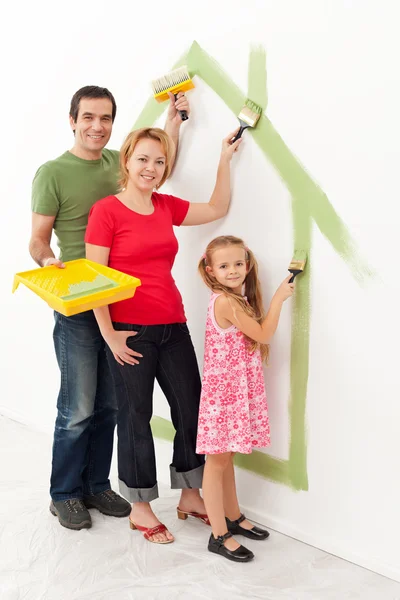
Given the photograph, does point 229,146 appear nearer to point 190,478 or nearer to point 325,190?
point 325,190

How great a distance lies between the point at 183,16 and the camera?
2.12m

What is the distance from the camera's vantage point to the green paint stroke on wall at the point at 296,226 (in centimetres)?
182

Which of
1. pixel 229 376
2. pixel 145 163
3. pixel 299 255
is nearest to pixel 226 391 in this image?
pixel 229 376

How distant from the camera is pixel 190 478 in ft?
6.87

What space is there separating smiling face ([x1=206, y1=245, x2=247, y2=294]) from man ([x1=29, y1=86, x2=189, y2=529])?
17.5 inches

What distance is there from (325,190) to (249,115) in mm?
338

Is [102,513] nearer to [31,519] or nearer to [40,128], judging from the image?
[31,519]

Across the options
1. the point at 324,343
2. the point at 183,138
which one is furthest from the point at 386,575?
the point at 183,138

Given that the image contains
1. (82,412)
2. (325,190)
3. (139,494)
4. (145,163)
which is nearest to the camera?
(325,190)

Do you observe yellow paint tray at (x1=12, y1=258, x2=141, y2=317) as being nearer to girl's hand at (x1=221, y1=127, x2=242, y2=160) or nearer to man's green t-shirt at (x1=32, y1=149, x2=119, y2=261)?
man's green t-shirt at (x1=32, y1=149, x2=119, y2=261)

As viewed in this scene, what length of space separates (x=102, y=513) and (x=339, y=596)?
0.85 m

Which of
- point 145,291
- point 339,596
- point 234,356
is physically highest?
point 145,291

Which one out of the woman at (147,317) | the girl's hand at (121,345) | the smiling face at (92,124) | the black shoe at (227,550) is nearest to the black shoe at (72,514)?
the woman at (147,317)

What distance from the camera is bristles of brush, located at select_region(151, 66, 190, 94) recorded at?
82.7 inches
